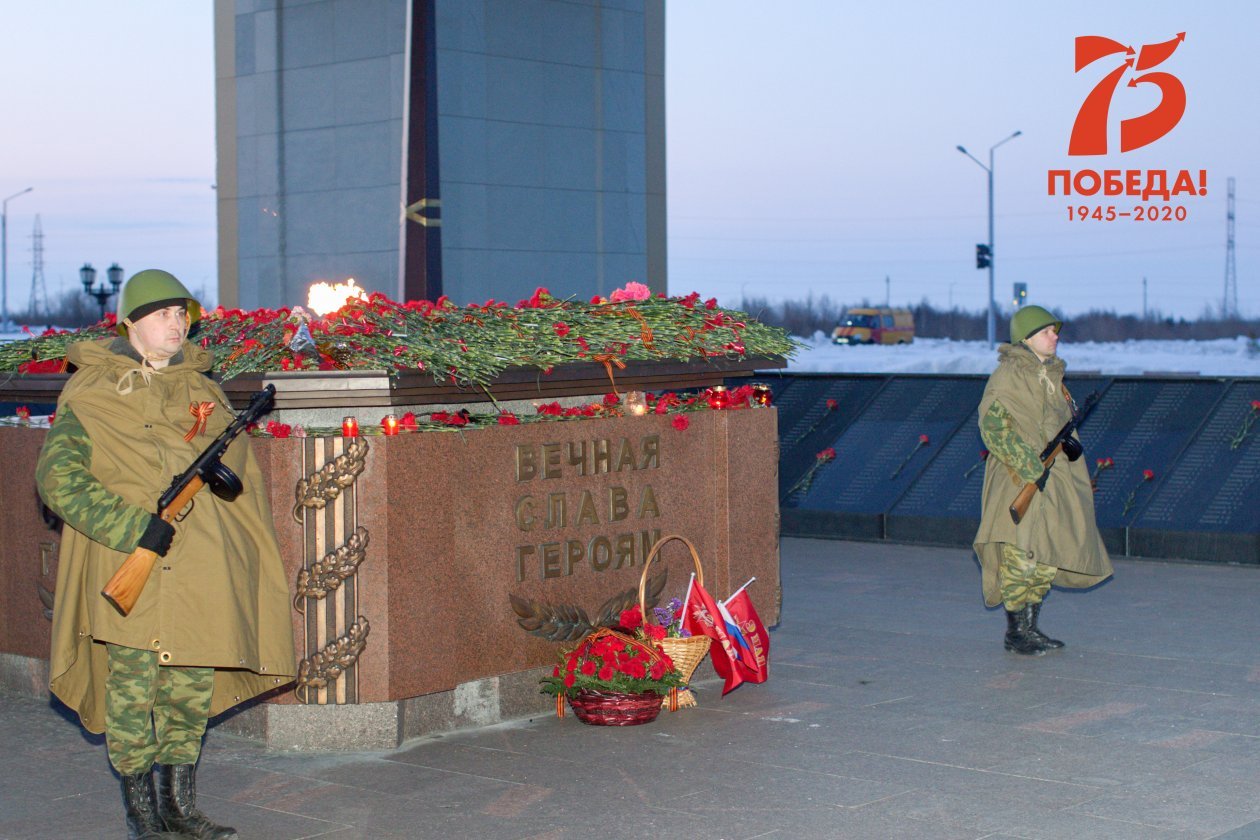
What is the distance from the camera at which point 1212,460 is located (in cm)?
1332

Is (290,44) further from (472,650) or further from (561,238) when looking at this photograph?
(472,650)

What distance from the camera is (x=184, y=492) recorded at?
217 inches

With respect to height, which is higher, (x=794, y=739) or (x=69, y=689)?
(x=69, y=689)

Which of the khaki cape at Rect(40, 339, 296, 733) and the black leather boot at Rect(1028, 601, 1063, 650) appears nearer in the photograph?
the khaki cape at Rect(40, 339, 296, 733)

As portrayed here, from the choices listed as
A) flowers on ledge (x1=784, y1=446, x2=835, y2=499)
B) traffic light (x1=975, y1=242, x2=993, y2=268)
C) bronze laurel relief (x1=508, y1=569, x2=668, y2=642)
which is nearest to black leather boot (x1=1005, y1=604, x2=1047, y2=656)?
bronze laurel relief (x1=508, y1=569, x2=668, y2=642)

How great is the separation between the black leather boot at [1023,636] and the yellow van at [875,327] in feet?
193

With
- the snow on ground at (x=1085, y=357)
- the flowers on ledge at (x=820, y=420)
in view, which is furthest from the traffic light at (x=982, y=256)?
the flowers on ledge at (x=820, y=420)

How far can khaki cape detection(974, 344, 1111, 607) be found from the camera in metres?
9.09

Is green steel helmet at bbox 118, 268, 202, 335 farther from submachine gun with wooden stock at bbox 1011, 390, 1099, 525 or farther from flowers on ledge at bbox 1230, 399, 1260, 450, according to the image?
flowers on ledge at bbox 1230, 399, 1260, 450

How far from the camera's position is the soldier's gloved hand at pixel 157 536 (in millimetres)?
5336

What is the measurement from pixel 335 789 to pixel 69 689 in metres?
1.20

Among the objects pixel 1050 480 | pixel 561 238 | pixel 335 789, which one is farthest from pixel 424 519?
pixel 561 238

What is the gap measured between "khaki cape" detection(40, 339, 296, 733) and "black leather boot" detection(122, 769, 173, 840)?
0.29 metres

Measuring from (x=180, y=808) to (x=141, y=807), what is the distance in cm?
14
